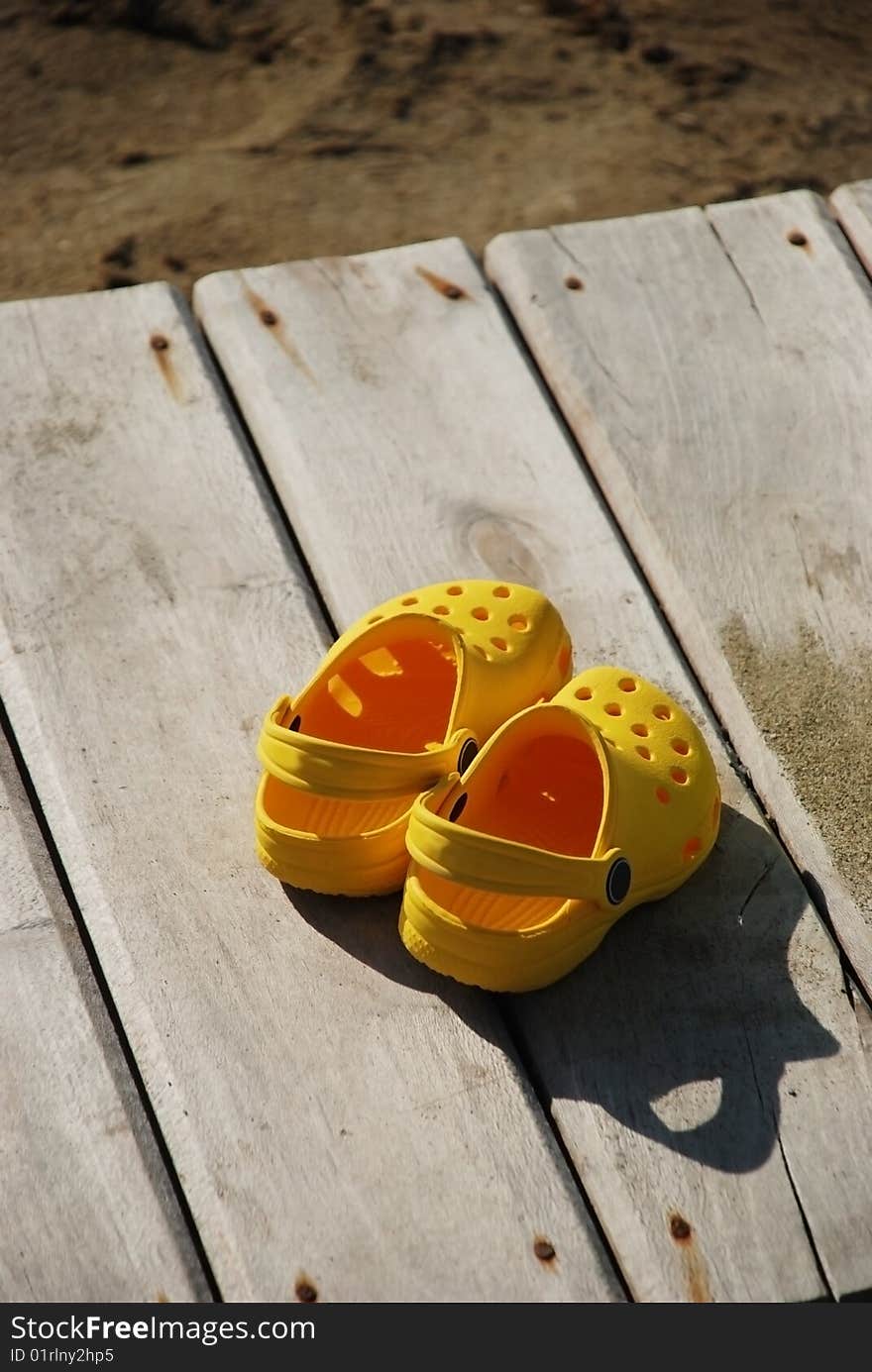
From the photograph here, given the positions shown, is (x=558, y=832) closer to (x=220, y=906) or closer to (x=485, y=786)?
(x=485, y=786)

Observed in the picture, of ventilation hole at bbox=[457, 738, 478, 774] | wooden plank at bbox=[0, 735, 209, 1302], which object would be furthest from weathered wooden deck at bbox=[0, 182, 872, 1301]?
ventilation hole at bbox=[457, 738, 478, 774]

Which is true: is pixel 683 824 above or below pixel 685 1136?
above

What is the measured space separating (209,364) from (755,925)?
1193 mm

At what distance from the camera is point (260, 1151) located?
5.87 ft

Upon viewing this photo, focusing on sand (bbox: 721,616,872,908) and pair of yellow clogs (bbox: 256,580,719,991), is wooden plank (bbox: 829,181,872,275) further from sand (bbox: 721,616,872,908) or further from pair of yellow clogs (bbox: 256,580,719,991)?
pair of yellow clogs (bbox: 256,580,719,991)

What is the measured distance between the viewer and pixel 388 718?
205 centimetres

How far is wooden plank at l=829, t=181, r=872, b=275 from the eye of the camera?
2791 mm

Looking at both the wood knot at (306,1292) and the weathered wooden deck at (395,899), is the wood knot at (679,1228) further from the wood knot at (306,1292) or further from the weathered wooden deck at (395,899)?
the wood knot at (306,1292)

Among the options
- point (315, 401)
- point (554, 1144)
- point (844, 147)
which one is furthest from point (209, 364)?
point (844, 147)

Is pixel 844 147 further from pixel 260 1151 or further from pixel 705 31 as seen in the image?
pixel 260 1151

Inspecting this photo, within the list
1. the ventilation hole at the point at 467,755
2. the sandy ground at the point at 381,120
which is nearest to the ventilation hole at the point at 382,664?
the ventilation hole at the point at 467,755

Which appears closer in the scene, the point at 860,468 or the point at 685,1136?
the point at 685,1136

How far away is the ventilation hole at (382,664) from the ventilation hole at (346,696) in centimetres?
4
